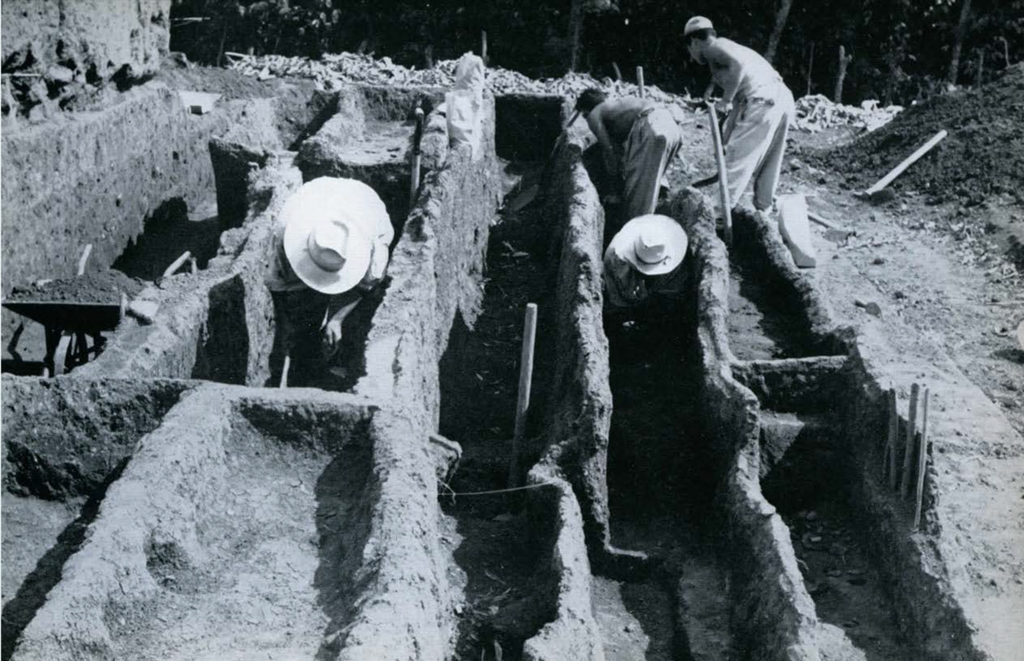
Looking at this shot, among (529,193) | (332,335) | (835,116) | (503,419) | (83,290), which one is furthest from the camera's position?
(835,116)

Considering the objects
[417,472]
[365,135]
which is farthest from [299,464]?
[365,135]

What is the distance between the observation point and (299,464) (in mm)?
6348

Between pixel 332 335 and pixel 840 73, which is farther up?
pixel 840 73

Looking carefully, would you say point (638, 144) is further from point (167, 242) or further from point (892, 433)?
point (167, 242)

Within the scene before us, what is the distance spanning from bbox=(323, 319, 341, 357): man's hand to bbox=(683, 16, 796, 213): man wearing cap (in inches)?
225

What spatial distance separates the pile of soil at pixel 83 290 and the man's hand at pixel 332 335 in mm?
1723

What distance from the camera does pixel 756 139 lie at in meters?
13.0

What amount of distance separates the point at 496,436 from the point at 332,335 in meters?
1.92

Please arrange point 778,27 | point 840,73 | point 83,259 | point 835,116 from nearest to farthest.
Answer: point 83,259
point 835,116
point 840,73
point 778,27

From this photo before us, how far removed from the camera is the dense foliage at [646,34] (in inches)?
859

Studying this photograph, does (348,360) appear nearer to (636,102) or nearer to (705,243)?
(705,243)

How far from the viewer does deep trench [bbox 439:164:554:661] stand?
22.5ft

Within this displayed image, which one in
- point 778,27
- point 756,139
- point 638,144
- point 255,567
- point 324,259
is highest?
point 778,27

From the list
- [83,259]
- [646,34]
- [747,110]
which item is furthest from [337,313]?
[646,34]
